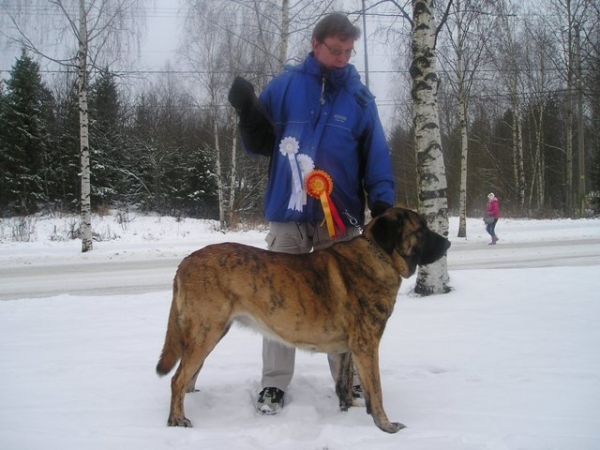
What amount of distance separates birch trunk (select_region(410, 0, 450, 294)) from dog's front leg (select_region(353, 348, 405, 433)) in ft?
12.6

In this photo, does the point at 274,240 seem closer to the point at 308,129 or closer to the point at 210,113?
the point at 308,129

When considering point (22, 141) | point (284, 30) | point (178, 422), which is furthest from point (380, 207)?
point (22, 141)

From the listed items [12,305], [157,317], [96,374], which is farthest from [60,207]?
[96,374]

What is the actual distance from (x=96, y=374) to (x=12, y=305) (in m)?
3.78

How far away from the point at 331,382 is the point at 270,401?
0.65 metres

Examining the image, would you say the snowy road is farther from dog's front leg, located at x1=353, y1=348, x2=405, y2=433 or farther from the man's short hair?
the man's short hair

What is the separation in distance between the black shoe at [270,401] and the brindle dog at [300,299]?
498mm

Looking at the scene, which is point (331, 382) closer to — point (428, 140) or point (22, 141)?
point (428, 140)

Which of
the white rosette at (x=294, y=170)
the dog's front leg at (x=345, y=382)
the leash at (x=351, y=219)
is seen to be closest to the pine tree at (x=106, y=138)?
the white rosette at (x=294, y=170)

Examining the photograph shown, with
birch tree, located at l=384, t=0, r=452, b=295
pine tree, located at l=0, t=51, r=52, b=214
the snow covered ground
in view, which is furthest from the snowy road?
pine tree, located at l=0, t=51, r=52, b=214

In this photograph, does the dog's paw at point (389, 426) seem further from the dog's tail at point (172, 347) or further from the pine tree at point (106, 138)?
the pine tree at point (106, 138)

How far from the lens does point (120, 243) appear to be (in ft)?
51.4

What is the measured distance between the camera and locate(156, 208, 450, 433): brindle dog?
277cm

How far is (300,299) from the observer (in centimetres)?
284
